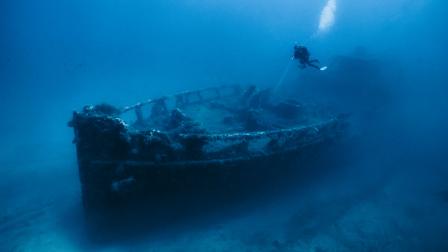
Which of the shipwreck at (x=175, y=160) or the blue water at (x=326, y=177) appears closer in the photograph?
the shipwreck at (x=175, y=160)

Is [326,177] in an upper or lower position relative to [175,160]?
upper

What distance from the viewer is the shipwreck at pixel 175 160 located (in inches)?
246

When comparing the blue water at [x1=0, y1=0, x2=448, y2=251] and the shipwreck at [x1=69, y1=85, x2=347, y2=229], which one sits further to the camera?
the blue water at [x1=0, y1=0, x2=448, y2=251]

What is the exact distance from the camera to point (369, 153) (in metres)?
13.6

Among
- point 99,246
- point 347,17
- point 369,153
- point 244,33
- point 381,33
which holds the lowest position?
point 99,246

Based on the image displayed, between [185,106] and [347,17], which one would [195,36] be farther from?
[185,106]

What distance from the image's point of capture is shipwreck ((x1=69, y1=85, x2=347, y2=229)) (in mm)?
6246

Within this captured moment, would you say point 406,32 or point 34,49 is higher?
point 34,49

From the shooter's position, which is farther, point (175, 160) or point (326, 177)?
point (326, 177)

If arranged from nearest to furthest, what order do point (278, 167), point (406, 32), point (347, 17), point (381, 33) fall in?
point (278, 167) < point (406, 32) < point (381, 33) < point (347, 17)

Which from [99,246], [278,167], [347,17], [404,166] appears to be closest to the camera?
[99,246]

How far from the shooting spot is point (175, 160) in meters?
6.71

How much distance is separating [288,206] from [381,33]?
5988cm

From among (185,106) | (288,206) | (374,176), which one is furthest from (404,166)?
(185,106)
